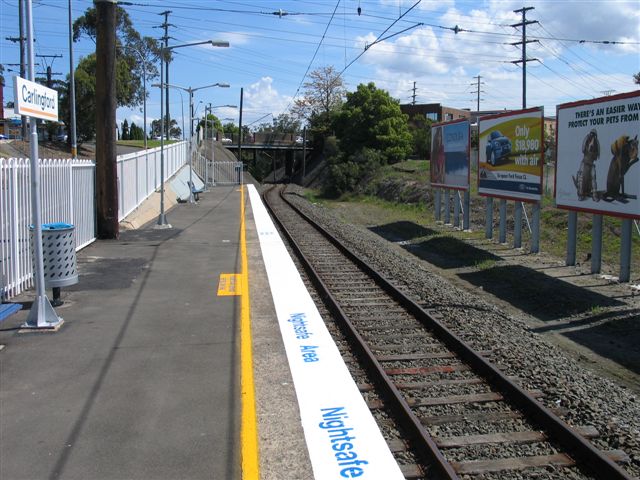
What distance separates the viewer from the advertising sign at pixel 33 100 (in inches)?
283

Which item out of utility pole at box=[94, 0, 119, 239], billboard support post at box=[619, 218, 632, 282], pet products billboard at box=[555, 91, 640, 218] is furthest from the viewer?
utility pole at box=[94, 0, 119, 239]

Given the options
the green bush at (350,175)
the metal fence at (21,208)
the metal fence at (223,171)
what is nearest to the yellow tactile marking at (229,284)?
the metal fence at (21,208)

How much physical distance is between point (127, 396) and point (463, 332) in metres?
4.65

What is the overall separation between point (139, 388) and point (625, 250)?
32.4ft

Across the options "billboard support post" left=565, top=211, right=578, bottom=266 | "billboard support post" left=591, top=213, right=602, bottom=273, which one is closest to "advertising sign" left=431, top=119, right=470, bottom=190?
"billboard support post" left=565, top=211, right=578, bottom=266

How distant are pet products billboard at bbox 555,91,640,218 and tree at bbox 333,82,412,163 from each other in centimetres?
4084

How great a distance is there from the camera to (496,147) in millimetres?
18391

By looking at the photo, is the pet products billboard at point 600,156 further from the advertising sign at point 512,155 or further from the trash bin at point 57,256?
the trash bin at point 57,256

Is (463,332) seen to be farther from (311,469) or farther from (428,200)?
(428,200)

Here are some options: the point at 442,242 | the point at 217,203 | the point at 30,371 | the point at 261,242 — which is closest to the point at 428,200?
the point at 217,203

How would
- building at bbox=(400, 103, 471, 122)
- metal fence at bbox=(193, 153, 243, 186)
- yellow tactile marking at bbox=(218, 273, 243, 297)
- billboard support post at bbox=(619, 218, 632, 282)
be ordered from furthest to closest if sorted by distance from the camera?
building at bbox=(400, 103, 471, 122) → metal fence at bbox=(193, 153, 243, 186) → billboard support post at bbox=(619, 218, 632, 282) → yellow tactile marking at bbox=(218, 273, 243, 297)

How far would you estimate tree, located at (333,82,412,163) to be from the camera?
5666cm

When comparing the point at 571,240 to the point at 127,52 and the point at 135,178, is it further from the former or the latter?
the point at 127,52

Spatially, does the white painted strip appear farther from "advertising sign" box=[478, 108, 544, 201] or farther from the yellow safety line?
"advertising sign" box=[478, 108, 544, 201]
